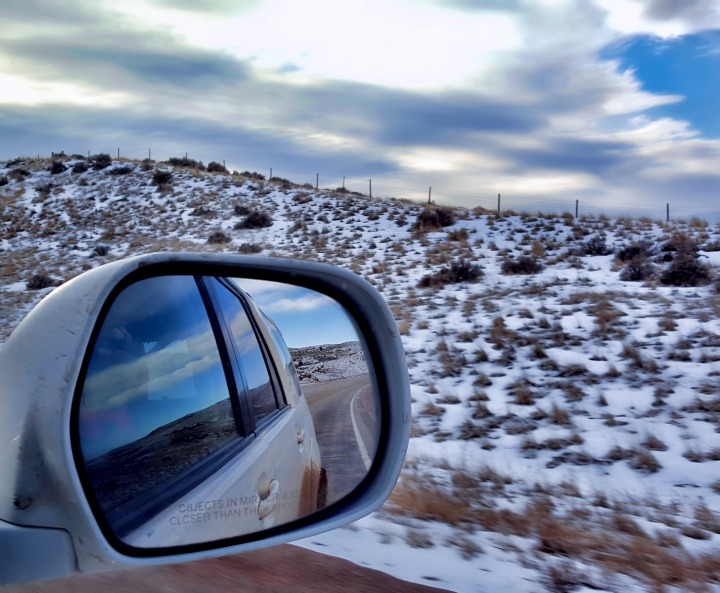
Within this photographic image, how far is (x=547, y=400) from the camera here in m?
7.55

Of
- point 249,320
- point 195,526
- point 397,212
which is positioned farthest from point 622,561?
point 397,212

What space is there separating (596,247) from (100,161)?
31952 millimetres

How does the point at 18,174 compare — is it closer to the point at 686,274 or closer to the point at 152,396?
the point at 686,274

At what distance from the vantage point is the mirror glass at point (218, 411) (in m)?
1.69

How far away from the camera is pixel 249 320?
2.56 metres

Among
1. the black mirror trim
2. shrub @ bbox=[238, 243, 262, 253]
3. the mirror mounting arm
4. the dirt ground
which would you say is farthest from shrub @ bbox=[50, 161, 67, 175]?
the mirror mounting arm

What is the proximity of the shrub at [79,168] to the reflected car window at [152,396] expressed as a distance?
4124 centimetres

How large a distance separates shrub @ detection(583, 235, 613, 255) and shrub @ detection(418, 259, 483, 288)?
10.7 feet

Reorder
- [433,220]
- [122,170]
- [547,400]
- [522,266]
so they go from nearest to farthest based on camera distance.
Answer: [547,400], [522,266], [433,220], [122,170]

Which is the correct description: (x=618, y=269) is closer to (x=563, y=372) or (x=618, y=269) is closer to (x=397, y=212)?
(x=563, y=372)

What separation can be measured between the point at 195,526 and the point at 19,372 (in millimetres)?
620

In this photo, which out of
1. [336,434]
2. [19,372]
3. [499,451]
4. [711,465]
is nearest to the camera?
[19,372]

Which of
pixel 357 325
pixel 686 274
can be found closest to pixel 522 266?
pixel 686 274

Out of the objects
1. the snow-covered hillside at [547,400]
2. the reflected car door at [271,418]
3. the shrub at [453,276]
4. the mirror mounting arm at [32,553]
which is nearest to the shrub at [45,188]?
the snow-covered hillside at [547,400]
